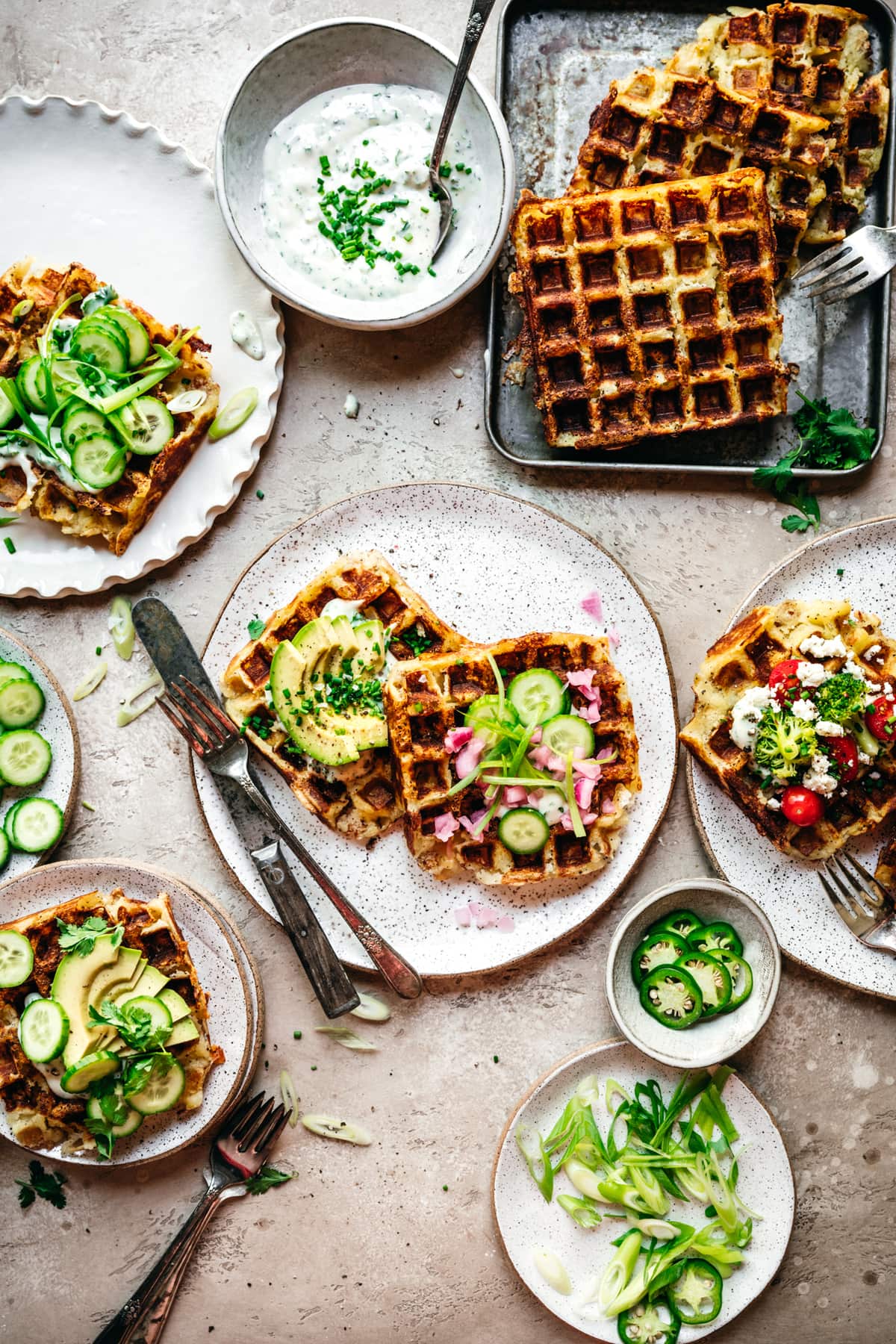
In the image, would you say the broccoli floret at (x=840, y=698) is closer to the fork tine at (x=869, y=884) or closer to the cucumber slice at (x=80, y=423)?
the fork tine at (x=869, y=884)

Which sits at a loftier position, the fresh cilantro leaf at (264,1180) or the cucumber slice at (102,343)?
the cucumber slice at (102,343)

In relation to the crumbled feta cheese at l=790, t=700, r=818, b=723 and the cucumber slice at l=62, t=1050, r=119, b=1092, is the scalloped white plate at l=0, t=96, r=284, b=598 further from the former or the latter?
the crumbled feta cheese at l=790, t=700, r=818, b=723

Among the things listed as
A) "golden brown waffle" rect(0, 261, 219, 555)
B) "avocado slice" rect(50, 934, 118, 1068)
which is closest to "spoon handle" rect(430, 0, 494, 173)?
"golden brown waffle" rect(0, 261, 219, 555)

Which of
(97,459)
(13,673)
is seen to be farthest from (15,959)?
(97,459)

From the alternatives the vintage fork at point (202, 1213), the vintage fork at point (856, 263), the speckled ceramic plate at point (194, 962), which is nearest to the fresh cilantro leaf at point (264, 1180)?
the vintage fork at point (202, 1213)

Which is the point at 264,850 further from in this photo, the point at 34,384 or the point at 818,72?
the point at 818,72

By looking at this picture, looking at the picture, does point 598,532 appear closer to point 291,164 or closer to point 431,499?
point 431,499
